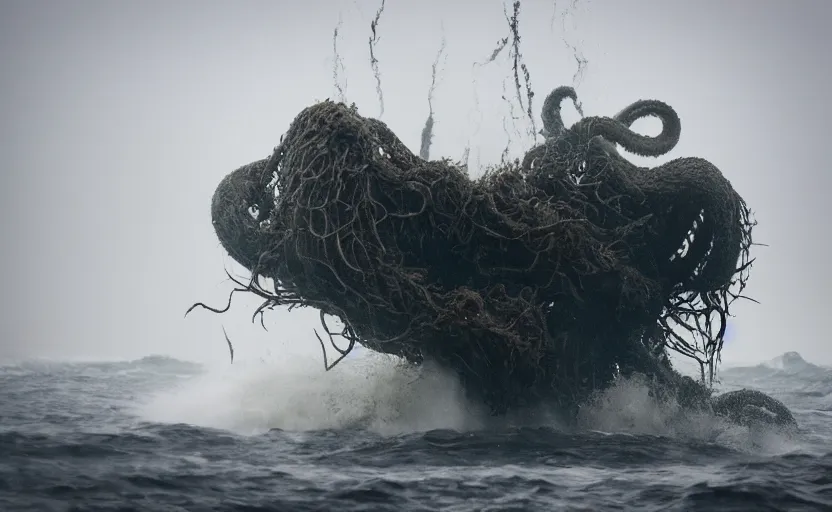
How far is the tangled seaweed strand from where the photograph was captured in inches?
570

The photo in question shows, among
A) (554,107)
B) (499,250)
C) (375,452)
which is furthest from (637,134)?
(375,452)

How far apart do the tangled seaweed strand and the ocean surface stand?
1106mm

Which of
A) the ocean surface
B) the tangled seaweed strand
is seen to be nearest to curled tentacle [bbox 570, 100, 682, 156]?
the tangled seaweed strand

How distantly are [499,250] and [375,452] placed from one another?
4737mm

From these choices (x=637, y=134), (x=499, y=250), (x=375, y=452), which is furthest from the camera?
(x=637, y=134)

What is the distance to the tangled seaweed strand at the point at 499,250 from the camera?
14469 mm

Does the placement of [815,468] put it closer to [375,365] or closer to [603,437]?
[603,437]

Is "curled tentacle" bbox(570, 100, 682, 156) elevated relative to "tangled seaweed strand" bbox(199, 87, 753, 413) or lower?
elevated

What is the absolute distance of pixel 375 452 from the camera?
12.7 metres

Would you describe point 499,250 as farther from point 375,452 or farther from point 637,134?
point 637,134

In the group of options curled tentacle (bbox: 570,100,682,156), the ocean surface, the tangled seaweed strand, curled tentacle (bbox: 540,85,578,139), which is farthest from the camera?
curled tentacle (bbox: 540,85,578,139)

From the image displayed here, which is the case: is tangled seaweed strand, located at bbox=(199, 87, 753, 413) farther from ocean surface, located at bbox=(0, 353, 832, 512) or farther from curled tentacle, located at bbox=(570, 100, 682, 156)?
ocean surface, located at bbox=(0, 353, 832, 512)

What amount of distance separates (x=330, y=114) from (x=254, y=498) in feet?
24.7

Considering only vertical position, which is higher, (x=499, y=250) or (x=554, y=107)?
(x=554, y=107)
